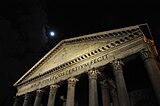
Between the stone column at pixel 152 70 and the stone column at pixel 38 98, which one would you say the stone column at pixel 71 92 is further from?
the stone column at pixel 152 70

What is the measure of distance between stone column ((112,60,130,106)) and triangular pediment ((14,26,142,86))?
2.16 meters

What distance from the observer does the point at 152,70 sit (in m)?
8.73

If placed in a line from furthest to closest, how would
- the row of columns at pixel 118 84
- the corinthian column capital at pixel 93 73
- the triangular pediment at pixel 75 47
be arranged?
the triangular pediment at pixel 75 47
the corinthian column capital at pixel 93 73
the row of columns at pixel 118 84

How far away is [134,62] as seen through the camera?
1311 centimetres

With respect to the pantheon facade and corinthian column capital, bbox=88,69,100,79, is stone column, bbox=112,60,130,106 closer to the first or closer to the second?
the pantheon facade

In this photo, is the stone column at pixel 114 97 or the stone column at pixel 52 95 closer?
the stone column at pixel 52 95

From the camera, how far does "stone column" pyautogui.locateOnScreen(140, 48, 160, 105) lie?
802 centimetres

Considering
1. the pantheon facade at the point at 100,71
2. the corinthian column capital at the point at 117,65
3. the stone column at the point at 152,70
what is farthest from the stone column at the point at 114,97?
the stone column at the point at 152,70

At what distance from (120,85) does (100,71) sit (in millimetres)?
2598

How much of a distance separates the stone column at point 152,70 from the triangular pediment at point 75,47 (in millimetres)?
2061

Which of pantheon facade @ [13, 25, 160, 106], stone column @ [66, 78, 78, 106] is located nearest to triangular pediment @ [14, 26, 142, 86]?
pantheon facade @ [13, 25, 160, 106]

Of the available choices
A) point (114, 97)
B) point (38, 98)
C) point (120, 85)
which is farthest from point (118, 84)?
point (38, 98)

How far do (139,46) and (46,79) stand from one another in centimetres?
934

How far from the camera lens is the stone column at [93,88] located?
1000 centimetres
